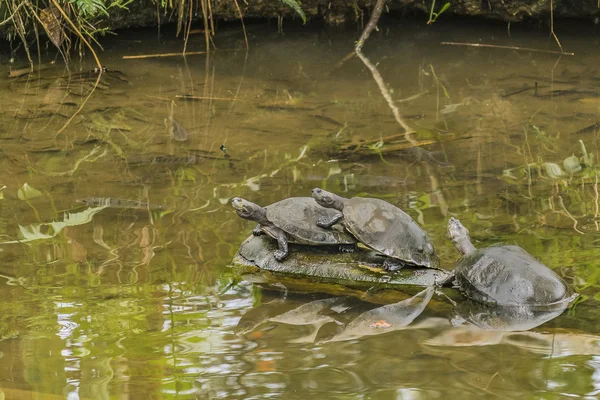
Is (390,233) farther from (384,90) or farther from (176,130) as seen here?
(384,90)

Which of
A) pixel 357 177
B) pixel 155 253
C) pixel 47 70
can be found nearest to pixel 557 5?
pixel 357 177

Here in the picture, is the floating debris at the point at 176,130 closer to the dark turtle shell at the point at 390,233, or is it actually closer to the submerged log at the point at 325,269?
the submerged log at the point at 325,269

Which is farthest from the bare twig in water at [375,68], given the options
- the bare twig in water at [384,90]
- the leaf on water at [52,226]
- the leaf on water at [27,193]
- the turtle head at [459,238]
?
the leaf on water at [27,193]

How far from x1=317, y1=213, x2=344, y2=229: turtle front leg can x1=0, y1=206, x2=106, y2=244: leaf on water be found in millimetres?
1632

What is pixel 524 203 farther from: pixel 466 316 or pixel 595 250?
pixel 466 316

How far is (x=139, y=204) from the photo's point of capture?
5.28m

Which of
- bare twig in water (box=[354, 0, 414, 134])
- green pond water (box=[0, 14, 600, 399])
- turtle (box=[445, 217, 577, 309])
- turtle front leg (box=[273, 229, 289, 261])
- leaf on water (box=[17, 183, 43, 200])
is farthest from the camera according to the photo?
bare twig in water (box=[354, 0, 414, 134])

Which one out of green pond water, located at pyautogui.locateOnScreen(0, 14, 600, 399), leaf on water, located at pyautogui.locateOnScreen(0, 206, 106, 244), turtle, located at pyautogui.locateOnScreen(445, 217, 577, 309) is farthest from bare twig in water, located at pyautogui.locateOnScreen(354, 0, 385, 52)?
turtle, located at pyautogui.locateOnScreen(445, 217, 577, 309)

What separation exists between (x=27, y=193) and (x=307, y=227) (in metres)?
2.26

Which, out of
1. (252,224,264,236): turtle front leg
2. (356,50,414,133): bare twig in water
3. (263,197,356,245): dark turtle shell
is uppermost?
(356,50,414,133): bare twig in water

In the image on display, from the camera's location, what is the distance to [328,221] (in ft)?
13.7

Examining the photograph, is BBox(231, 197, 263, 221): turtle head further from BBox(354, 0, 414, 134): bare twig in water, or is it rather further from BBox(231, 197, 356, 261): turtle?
BBox(354, 0, 414, 134): bare twig in water

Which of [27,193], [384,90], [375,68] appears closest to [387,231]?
[27,193]

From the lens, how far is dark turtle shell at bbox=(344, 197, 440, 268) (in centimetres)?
397
